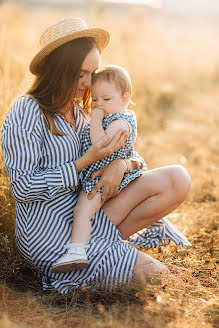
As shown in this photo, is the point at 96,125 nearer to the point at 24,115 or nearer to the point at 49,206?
the point at 24,115

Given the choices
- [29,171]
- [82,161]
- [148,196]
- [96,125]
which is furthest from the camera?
[148,196]

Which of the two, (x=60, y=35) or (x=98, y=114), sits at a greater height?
(x=60, y=35)

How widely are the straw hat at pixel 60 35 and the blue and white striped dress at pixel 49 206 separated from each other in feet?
0.82

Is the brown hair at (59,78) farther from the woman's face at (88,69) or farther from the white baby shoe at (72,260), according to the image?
the white baby shoe at (72,260)

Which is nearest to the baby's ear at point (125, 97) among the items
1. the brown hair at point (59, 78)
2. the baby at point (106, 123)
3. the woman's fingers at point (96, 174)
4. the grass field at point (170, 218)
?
the baby at point (106, 123)

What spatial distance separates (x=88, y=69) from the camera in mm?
2352

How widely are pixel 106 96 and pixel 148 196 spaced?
2.18 feet

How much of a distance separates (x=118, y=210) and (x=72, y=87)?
2.55 ft

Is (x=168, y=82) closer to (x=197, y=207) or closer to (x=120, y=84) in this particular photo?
(x=197, y=207)

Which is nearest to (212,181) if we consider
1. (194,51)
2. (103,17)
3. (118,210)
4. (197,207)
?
(197,207)

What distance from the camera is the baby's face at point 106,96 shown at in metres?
2.40

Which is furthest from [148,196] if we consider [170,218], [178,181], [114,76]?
[170,218]

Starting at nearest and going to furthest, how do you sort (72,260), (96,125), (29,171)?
(72,260) → (29,171) → (96,125)

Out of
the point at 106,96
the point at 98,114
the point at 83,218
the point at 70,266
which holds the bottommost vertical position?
the point at 70,266
